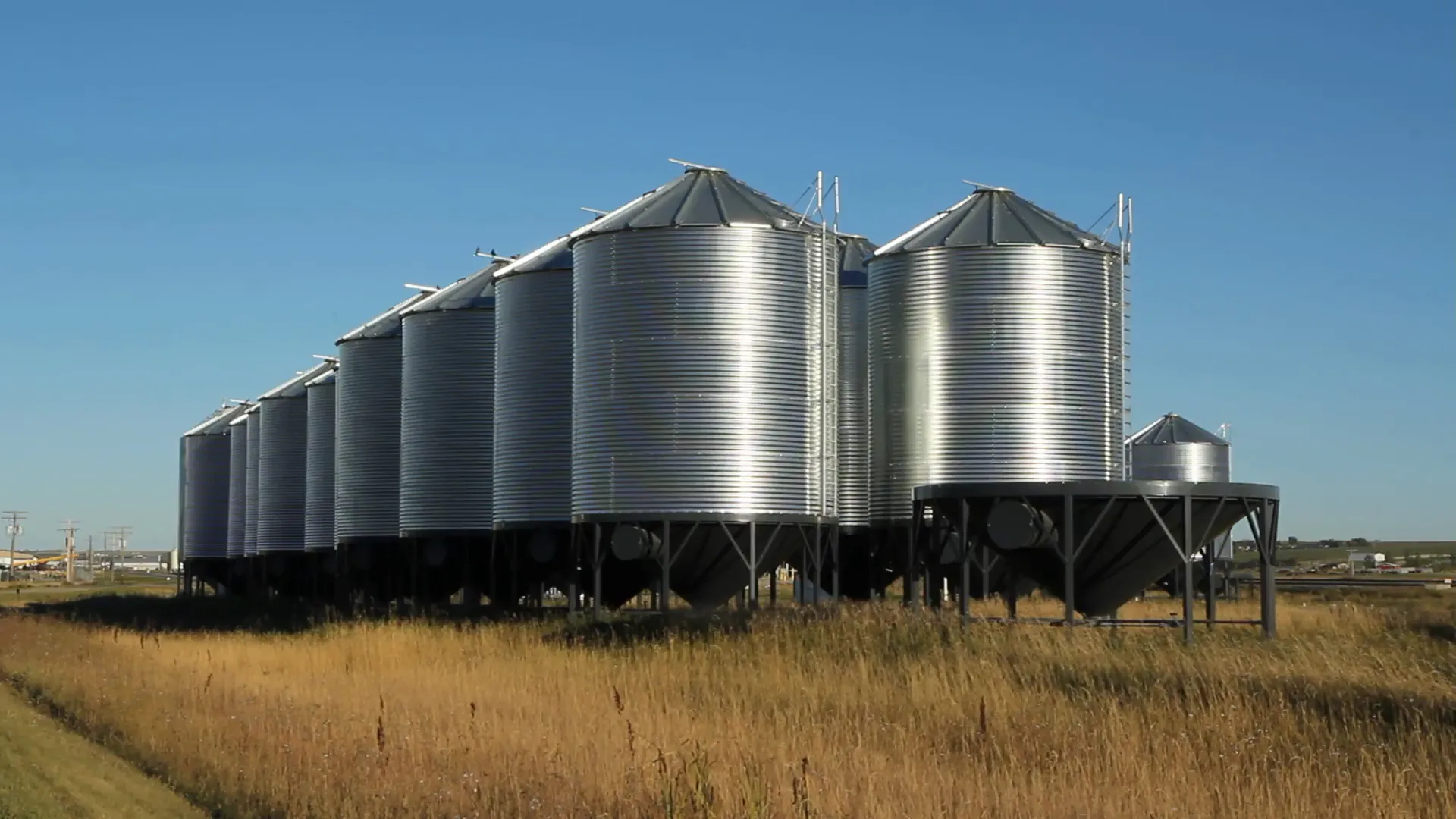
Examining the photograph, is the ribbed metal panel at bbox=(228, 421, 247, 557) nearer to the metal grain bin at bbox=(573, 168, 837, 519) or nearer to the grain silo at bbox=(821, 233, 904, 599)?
the grain silo at bbox=(821, 233, 904, 599)

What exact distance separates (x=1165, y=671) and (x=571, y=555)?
66.0ft

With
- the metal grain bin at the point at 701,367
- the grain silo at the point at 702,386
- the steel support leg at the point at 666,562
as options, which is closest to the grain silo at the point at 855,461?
the grain silo at the point at 702,386

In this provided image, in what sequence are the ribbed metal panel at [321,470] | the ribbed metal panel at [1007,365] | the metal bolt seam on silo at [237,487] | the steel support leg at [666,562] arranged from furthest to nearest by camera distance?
the metal bolt seam on silo at [237,487] < the ribbed metal panel at [321,470] < the ribbed metal panel at [1007,365] < the steel support leg at [666,562]

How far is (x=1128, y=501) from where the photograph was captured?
3028 cm

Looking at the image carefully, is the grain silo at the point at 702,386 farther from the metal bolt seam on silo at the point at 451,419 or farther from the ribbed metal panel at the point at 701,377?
the metal bolt seam on silo at the point at 451,419

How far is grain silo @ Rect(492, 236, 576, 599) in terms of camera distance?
4050cm

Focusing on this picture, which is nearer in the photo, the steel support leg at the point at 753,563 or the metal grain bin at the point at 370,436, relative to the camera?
the steel support leg at the point at 753,563

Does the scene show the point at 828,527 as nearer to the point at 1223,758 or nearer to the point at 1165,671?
the point at 1165,671

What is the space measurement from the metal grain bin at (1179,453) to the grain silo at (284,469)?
3259 centimetres

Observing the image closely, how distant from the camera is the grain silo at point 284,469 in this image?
62.9m

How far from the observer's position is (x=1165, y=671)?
19.6 metres

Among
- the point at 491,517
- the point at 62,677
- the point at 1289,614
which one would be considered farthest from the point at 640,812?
the point at 491,517

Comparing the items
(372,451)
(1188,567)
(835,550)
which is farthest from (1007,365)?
(372,451)

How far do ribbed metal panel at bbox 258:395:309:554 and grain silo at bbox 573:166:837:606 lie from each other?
29347 mm
